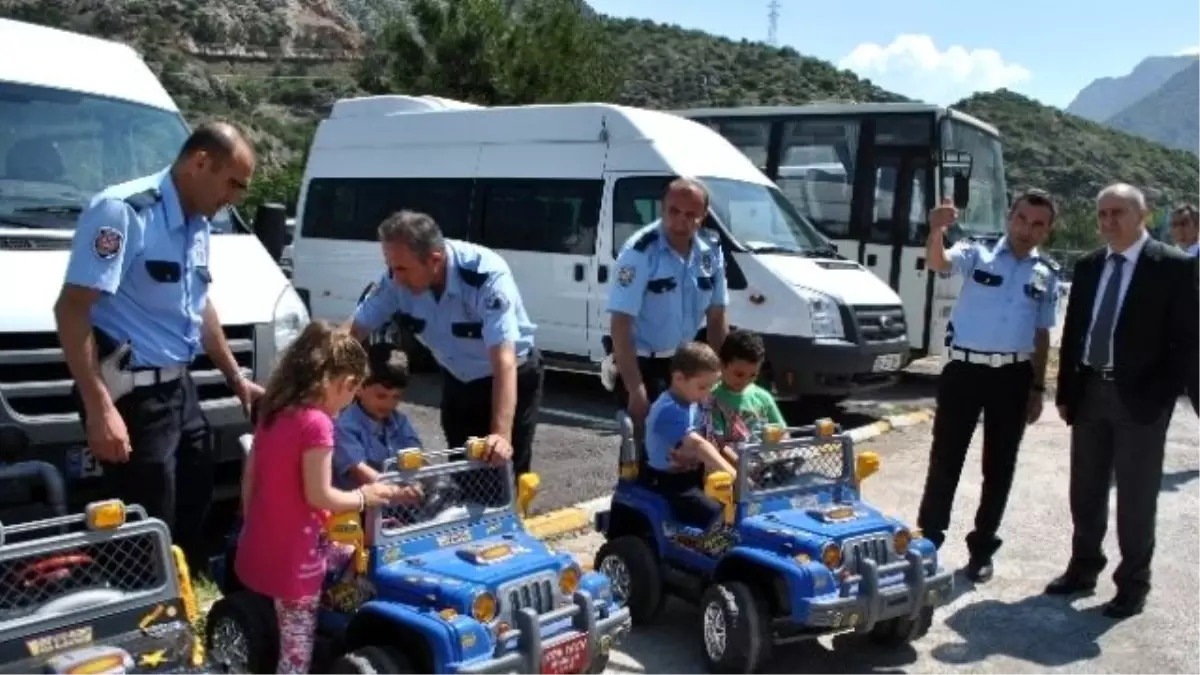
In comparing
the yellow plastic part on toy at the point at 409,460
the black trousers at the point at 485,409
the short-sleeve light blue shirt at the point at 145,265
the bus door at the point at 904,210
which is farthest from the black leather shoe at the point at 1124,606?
the bus door at the point at 904,210

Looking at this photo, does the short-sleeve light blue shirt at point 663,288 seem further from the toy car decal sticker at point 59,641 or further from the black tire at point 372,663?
the toy car decal sticker at point 59,641

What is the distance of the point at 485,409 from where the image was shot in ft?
15.8

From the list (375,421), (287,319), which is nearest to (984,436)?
(375,421)

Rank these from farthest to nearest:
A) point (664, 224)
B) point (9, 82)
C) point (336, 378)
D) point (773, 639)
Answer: point (9, 82)
point (664, 224)
point (773, 639)
point (336, 378)

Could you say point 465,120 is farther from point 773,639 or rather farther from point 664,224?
point 773,639

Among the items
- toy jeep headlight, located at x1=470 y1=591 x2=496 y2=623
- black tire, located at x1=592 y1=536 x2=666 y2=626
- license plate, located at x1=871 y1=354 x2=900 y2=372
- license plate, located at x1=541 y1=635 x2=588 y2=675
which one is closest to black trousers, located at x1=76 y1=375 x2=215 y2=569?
toy jeep headlight, located at x1=470 y1=591 x2=496 y2=623

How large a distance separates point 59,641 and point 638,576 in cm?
244

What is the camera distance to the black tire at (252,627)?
3.70 m

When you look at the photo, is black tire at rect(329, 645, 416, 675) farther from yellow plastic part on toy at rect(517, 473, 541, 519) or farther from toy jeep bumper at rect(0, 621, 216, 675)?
yellow plastic part on toy at rect(517, 473, 541, 519)

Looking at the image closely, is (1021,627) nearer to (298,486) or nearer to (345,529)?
(345,529)

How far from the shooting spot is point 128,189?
390 centimetres

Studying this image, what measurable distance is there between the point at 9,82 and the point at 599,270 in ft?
17.9

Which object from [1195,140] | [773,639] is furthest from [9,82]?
[1195,140]

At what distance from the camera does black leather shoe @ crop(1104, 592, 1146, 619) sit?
524 centimetres
